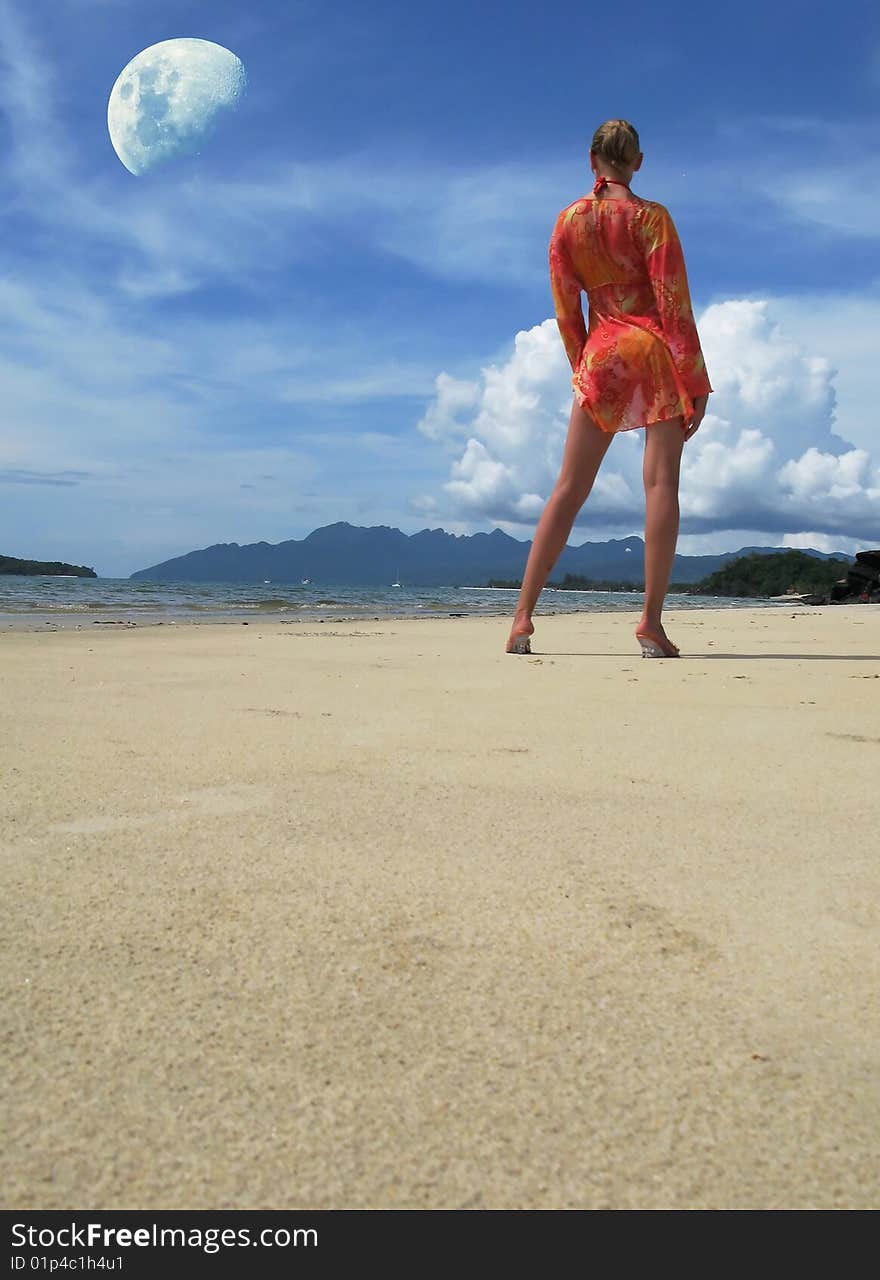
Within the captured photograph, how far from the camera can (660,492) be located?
5148mm

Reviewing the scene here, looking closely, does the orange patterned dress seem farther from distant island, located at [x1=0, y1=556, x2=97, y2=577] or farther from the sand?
distant island, located at [x1=0, y1=556, x2=97, y2=577]

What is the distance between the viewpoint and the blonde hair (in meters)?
5.09

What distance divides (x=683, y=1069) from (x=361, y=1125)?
28cm

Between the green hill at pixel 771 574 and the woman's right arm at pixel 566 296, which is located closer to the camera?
the woman's right arm at pixel 566 296

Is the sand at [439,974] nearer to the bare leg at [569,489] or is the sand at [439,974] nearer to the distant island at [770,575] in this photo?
the bare leg at [569,489]

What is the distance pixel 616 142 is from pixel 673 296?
875 mm

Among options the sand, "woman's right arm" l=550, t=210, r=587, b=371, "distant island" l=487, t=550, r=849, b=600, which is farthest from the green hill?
the sand

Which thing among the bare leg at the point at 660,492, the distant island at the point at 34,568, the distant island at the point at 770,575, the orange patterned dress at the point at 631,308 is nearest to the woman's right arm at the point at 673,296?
the orange patterned dress at the point at 631,308

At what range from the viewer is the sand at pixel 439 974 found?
27.2 inches

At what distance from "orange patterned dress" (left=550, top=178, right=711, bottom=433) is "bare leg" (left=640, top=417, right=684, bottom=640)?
0.31 ft

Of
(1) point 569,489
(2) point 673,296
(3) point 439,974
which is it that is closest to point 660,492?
(1) point 569,489

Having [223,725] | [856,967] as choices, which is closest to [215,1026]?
[856,967]

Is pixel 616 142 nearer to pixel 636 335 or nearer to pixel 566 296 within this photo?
pixel 566 296

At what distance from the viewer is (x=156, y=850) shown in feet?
4.60
